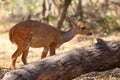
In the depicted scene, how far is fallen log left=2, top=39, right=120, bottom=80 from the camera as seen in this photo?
6.06m

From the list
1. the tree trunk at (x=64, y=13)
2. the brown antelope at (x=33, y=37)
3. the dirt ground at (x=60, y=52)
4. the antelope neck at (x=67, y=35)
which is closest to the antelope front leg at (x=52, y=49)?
the brown antelope at (x=33, y=37)

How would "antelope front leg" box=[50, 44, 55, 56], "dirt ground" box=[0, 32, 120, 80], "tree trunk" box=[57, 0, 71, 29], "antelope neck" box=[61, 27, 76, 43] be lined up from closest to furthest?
"dirt ground" box=[0, 32, 120, 80] < "antelope front leg" box=[50, 44, 55, 56] < "antelope neck" box=[61, 27, 76, 43] < "tree trunk" box=[57, 0, 71, 29]

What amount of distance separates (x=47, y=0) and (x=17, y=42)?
277 inches

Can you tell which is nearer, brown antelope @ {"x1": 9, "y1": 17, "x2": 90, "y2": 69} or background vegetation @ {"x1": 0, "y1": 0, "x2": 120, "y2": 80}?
brown antelope @ {"x1": 9, "y1": 17, "x2": 90, "y2": 69}

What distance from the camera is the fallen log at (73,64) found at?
6060mm

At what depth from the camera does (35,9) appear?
57.4 ft

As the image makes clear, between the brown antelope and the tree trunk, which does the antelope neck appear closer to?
the brown antelope

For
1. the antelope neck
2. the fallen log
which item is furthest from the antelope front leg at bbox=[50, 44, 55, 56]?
the fallen log

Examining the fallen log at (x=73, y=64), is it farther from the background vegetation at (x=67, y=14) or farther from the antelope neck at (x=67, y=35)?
the background vegetation at (x=67, y=14)

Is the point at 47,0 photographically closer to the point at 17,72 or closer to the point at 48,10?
the point at 48,10

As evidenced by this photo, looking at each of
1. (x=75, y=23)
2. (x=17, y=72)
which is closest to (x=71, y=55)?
(x=17, y=72)

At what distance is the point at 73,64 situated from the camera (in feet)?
21.3

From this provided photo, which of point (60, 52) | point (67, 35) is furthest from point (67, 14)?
point (67, 35)

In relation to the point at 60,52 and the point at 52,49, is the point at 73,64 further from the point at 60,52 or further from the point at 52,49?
the point at 60,52
